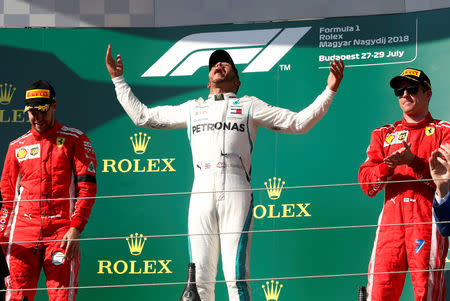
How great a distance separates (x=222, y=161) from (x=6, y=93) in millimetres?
1973

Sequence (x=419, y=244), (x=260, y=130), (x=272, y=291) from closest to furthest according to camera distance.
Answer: (x=419, y=244), (x=272, y=291), (x=260, y=130)

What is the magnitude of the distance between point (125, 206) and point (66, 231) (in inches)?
44.5

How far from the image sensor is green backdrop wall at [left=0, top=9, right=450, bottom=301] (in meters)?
4.37

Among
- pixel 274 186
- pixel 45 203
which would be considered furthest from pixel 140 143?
pixel 45 203

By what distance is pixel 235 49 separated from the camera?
4.62 metres

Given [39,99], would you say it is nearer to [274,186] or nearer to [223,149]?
[223,149]

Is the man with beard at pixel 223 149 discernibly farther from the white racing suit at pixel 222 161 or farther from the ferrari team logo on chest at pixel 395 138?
the ferrari team logo on chest at pixel 395 138

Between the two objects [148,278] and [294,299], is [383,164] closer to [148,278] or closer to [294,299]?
[294,299]

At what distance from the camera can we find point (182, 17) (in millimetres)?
4742

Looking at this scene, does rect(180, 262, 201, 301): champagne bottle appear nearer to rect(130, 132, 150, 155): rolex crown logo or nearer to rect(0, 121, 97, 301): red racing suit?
rect(0, 121, 97, 301): red racing suit

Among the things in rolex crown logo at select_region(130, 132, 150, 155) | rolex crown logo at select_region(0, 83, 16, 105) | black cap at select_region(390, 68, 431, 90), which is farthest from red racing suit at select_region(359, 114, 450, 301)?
rolex crown logo at select_region(0, 83, 16, 105)

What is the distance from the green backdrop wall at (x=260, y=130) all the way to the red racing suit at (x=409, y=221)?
3.25ft

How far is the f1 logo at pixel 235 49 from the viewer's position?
4.59 meters

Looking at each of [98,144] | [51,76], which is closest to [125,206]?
[98,144]
